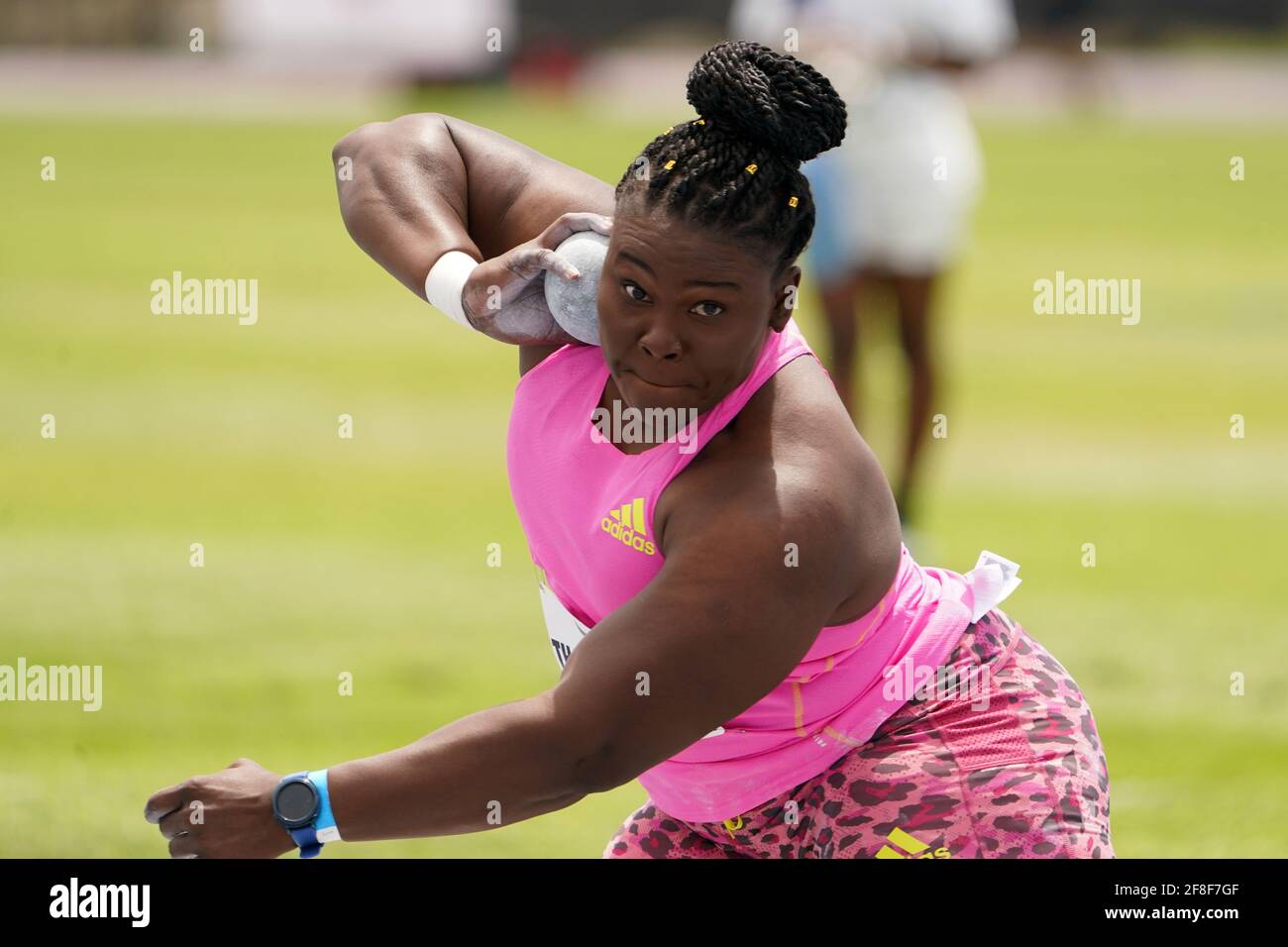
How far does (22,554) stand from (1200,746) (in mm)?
4989

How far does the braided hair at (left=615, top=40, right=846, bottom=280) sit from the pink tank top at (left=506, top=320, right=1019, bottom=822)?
25 cm

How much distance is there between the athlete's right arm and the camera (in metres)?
3.46

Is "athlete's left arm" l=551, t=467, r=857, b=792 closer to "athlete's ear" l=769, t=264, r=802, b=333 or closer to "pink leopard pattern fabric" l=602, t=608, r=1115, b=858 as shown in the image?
"athlete's ear" l=769, t=264, r=802, b=333

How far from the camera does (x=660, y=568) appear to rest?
9.77 feet

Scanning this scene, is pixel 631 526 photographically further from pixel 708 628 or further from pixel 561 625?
pixel 561 625

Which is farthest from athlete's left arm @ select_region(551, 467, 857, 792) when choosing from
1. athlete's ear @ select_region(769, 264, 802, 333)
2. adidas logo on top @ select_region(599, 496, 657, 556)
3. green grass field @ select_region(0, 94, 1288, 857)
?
green grass field @ select_region(0, 94, 1288, 857)

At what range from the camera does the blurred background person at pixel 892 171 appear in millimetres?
8492

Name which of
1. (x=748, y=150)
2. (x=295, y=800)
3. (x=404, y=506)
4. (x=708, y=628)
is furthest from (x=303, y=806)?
(x=404, y=506)

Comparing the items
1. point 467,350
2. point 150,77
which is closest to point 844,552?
point 467,350

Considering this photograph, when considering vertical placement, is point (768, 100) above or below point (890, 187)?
below

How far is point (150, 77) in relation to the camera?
3152cm

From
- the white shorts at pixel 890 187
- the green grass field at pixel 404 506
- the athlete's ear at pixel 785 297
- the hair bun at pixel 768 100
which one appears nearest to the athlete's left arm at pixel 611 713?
the athlete's ear at pixel 785 297

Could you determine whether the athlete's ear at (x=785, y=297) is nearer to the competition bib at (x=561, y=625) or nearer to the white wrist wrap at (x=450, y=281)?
the white wrist wrap at (x=450, y=281)

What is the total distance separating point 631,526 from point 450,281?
0.58 meters
